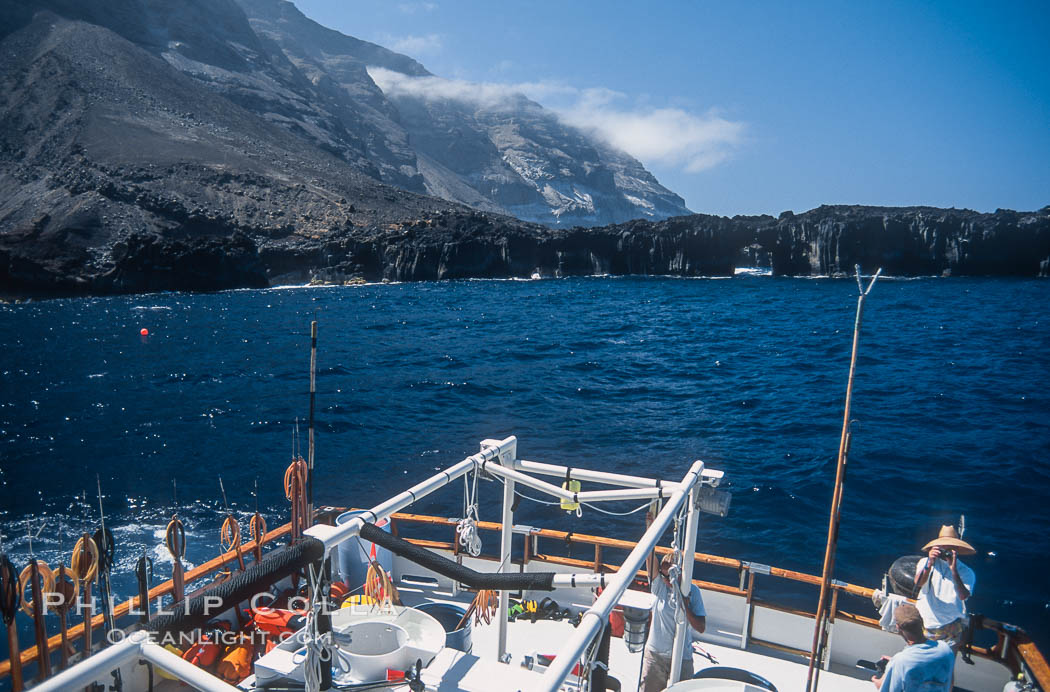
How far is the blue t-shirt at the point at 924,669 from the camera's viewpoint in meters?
4.59

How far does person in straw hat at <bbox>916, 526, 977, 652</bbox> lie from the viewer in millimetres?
5727

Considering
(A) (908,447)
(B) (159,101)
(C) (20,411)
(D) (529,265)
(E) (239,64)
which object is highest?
(E) (239,64)

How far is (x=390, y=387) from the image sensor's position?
94.4 feet

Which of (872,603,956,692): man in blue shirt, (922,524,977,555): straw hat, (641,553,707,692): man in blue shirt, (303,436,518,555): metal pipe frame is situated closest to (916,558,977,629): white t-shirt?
(922,524,977,555): straw hat

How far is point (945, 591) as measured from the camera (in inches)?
227

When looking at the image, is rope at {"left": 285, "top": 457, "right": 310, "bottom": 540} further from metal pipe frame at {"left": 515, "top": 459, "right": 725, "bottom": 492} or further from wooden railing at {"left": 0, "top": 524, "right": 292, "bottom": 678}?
metal pipe frame at {"left": 515, "top": 459, "right": 725, "bottom": 492}

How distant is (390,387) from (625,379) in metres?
11.2

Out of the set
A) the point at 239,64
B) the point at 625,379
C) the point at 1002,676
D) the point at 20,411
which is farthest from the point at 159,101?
the point at 1002,676

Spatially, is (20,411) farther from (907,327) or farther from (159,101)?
(159,101)

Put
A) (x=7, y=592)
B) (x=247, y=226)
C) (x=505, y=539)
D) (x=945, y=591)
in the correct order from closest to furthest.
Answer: (x=7, y=592)
(x=945, y=591)
(x=505, y=539)
(x=247, y=226)

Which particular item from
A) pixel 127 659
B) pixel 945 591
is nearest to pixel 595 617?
pixel 127 659

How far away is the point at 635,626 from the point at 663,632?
3.32ft

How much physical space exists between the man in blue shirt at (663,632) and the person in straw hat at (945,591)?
2.11m

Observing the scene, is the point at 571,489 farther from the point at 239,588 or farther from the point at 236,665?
the point at 236,665
